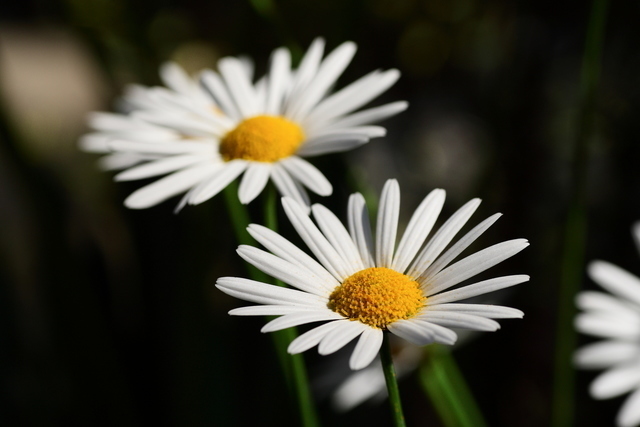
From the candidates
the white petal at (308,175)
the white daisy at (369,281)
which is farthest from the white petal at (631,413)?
the white petal at (308,175)

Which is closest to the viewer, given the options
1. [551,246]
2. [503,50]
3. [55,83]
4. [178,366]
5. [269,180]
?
[269,180]

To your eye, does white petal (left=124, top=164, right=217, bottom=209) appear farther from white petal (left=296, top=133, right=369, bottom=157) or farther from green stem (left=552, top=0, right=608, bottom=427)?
green stem (left=552, top=0, right=608, bottom=427)

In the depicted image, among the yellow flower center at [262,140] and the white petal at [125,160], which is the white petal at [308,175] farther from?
the white petal at [125,160]

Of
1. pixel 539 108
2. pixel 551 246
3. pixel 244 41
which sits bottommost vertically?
pixel 551 246

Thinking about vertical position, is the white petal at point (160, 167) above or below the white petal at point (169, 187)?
above

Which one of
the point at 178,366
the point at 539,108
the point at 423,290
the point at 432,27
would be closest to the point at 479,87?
the point at 432,27

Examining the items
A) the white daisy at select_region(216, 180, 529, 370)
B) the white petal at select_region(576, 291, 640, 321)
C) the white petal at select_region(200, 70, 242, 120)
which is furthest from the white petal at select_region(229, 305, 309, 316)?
the white petal at select_region(576, 291, 640, 321)

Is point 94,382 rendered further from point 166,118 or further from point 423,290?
point 423,290

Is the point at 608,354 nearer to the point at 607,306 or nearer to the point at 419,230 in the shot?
the point at 607,306
